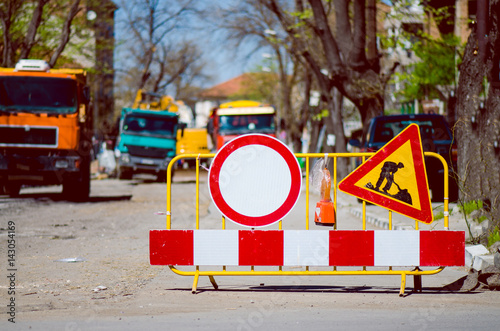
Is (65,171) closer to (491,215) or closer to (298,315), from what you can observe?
(491,215)

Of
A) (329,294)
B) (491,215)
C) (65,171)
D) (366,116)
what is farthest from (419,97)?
(329,294)

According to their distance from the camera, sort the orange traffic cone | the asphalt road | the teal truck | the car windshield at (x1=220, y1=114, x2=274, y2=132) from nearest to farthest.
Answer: the asphalt road, the orange traffic cone, the teal truck, the car windshield at (x1=220, y1=114, x2=274, y2=132)

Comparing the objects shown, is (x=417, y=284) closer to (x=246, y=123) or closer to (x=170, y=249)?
(x=170, y=249)

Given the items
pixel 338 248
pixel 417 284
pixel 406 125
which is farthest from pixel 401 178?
pixel 406 125

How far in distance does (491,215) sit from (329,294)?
297cm

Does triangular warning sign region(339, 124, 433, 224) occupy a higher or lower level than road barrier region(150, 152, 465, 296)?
higher

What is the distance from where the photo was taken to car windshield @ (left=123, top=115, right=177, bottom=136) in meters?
33.0

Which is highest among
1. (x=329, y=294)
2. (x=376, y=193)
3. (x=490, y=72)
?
(x=490, y=72)

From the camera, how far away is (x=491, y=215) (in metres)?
9.20

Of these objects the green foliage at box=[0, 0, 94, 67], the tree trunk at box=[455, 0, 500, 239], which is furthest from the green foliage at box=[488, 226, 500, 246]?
the green foliage at box=[0, 0, 94, 67]

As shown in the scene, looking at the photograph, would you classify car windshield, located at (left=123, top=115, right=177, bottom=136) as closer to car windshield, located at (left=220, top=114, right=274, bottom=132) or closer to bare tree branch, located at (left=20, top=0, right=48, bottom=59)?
car windshield, located at (left=220, top=114, right=274, bottom=132)

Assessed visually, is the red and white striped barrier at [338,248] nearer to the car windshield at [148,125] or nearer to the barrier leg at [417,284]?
the barrier leg at [417,284]

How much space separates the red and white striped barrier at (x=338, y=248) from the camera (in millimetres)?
7027

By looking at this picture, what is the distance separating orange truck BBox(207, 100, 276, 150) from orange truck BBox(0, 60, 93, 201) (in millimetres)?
16430
